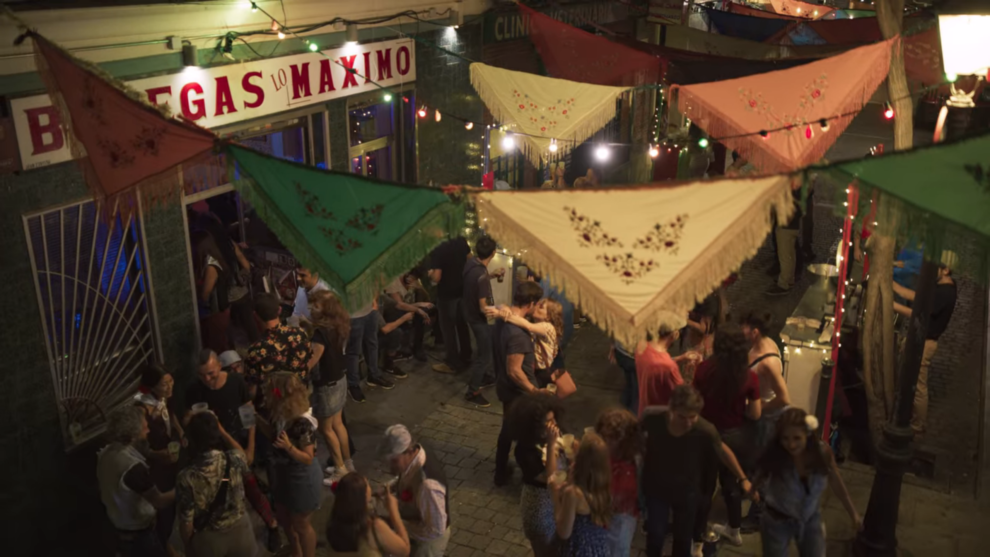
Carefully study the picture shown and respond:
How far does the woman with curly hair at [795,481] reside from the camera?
19.2 feet

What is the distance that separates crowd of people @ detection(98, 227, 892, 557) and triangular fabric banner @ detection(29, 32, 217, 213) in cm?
147

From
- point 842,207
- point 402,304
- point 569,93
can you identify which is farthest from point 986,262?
point 402,304

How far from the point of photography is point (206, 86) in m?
8.14

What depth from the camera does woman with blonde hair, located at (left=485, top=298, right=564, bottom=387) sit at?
25.7 ft

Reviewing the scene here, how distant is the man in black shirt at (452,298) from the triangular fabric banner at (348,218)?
4.15 meters

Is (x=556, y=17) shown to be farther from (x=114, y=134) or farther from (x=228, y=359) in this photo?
(x=114, y=134)

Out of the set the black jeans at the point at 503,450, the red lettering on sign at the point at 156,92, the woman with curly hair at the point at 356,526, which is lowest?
the black jeans at the point at 503,450

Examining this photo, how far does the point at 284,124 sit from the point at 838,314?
19.6 ft

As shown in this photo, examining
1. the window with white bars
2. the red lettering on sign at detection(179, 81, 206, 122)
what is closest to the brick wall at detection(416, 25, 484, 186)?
the red lettering on sign at detection(179, 81, 206, 122)

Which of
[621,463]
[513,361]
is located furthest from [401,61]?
[621,463]

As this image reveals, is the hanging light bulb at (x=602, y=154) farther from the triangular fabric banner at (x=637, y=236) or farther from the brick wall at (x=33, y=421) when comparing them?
the triangular fabric banner at (x=637, y=236)

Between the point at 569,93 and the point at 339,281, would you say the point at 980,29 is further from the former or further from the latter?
the point at 339,281

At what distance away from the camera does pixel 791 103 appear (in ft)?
31.3

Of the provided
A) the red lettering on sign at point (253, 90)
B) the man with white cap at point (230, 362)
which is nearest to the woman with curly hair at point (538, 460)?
the man with white cap at point (230, 362)
